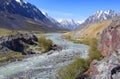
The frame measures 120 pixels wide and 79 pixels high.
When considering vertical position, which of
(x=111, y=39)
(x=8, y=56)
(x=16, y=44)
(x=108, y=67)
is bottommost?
(x=8, y=56)

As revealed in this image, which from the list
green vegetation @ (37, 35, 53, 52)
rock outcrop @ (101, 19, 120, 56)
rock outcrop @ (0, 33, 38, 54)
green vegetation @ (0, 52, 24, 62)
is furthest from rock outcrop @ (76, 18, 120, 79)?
green vegetation @ (37, 35, 53, 52)

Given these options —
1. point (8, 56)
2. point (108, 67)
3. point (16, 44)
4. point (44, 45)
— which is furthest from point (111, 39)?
point (16, 44)

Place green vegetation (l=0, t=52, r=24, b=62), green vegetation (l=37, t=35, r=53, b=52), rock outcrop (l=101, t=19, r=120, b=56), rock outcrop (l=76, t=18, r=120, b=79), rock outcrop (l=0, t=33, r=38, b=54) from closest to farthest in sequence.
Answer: rock outcrop (l=76, t=18, r=120, b=79) < rock outcrop (l=101, t=19, r=120, b=56) < green vegetation (l=0, t=52, r=24, b=62) < rock outcrop (l=0, t=33, r=38, b=54) < green vegetation (l=37, t=35, r=53, b=52)

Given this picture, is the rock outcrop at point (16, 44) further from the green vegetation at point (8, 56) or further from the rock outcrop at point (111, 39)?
the rock outcrop at point (111, 39)

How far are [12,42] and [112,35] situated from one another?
6065 centimetres

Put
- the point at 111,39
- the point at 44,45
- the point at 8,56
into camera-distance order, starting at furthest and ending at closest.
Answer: the point at 44,45, the point at 8,56, the point at 111,39

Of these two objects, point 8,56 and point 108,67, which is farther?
point 8,56

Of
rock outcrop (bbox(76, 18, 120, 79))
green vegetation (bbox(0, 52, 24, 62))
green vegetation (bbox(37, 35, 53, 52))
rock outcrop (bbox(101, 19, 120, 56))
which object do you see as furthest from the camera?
green vegetation (bbox(37, 35, 53, 52))

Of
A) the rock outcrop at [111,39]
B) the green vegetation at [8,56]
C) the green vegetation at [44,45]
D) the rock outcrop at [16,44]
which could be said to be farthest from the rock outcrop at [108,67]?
the green vegetation at [44,45]

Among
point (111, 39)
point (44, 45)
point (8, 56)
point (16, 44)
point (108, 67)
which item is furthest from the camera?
point (44, 45)

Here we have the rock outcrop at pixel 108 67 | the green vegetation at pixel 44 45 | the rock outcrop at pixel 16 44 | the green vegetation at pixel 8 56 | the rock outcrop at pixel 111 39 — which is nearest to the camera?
the rock outcrop at pixel 108 67

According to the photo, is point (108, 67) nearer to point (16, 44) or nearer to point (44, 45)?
point (44, 45)

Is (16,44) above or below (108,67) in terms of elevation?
below

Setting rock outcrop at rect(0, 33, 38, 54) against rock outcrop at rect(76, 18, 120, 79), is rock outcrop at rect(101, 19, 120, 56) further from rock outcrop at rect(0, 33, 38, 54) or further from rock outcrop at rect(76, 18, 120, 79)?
rock outcrop at rect(0, 33, 38, 54)
